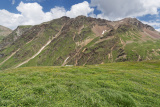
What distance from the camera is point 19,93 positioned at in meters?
9.56

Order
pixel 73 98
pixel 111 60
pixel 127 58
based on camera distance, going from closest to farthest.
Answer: pixel 73 98 < pixel 127 58 < pixel 111 60

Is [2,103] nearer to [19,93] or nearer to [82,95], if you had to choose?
[19,93]

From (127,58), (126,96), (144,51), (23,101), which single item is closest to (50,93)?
(23,101)

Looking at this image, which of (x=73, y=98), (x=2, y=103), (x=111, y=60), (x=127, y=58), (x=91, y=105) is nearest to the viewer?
(x=2, y=103)

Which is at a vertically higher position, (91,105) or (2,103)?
(2,103)

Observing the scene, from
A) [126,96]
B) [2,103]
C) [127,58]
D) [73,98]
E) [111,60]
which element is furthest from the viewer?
[111,60]

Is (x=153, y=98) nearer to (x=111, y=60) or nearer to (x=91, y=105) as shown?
(x=91, y=105)

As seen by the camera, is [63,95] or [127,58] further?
[127,58]

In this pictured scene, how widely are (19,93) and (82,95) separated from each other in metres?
7.10

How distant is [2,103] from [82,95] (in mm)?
7890

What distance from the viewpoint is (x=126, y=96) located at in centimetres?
1101

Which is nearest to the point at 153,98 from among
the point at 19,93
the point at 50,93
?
the point at 50,93

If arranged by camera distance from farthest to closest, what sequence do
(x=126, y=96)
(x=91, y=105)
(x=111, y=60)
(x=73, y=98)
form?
(x=111, y=60)
(x=126, y=96)
(x=73, y=98)
(x=91, y=105)

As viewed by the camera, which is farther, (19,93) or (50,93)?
(50,93)
